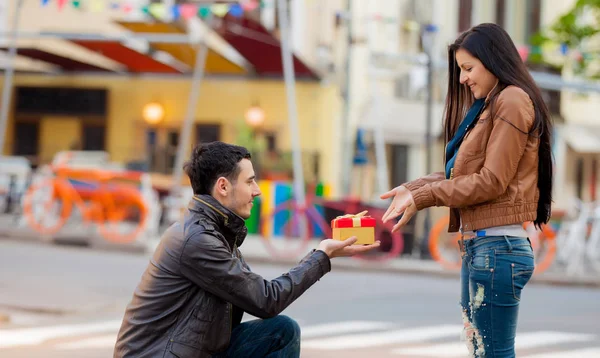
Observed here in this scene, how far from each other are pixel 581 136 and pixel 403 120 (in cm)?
720

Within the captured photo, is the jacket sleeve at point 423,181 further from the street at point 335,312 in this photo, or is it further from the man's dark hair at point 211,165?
the street at point 335,312

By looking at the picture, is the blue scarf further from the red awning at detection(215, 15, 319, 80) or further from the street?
the red awning at detection(215, 15, 319, 80)

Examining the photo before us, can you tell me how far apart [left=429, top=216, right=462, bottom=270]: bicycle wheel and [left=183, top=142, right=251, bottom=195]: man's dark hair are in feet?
39.6

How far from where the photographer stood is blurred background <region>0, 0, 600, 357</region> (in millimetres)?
11422

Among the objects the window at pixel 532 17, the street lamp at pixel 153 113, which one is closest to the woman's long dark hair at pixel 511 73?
the street lamp at pixel 153 113

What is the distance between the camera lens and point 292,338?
187 inches

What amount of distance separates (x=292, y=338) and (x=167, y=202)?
13.8 m

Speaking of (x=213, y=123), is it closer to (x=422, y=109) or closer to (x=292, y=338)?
(x=422, y=109)

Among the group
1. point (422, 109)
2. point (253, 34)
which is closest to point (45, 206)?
point (253, 34)

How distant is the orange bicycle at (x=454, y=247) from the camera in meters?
15.8

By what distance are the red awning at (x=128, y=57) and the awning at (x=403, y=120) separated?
21.5 ft

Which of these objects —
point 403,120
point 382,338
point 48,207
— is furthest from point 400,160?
point 382,338

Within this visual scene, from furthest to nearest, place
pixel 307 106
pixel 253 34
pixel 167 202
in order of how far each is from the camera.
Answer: pixel 307 106, pixel 253 34, pixel 167 202

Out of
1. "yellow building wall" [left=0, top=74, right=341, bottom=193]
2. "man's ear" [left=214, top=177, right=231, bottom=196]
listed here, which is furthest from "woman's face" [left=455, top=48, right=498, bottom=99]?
"yellow building wall" [left=0, top=74, right=341, bottom=193]
